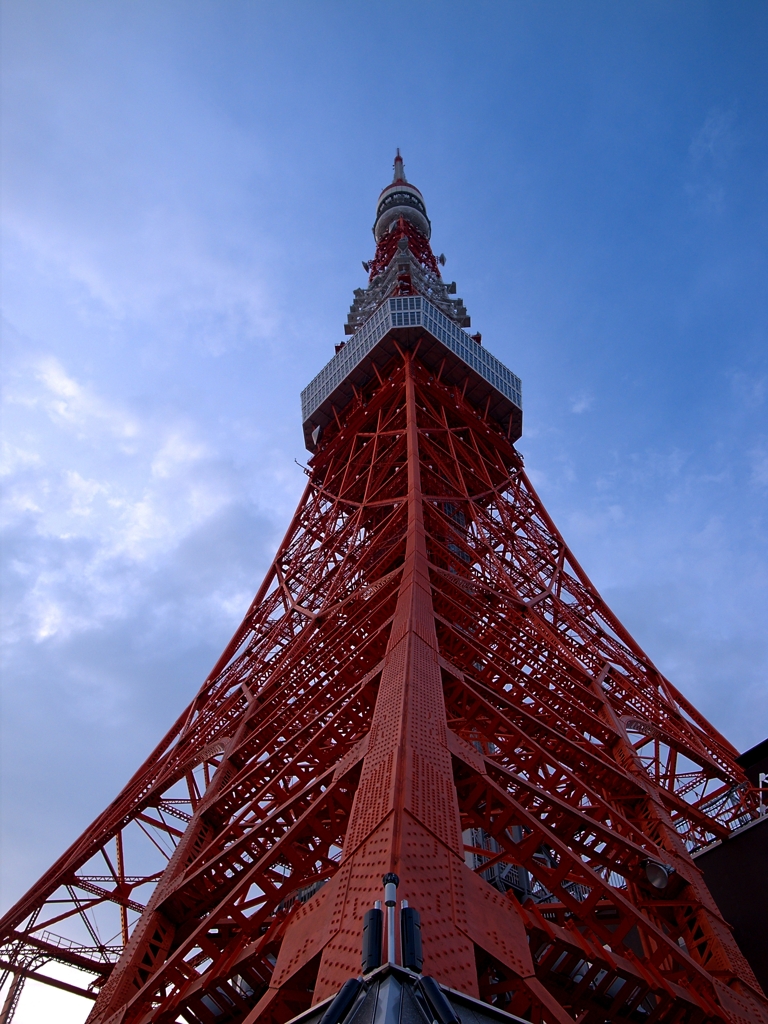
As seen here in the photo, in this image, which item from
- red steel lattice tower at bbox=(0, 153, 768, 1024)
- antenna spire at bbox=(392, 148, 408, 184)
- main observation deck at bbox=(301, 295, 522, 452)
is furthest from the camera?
antenna spire at bbox=(392, 148, 408, 184)

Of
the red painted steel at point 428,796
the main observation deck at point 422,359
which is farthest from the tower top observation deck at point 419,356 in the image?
the red painted steel at point 428,796

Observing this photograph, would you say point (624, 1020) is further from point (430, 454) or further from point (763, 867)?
point (430, 454)

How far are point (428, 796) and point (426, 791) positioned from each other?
2.5 inches

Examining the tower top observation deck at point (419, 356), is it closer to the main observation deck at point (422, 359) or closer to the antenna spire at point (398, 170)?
the main observation deck at point (422, 359)

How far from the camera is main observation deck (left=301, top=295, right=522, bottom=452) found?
2744 centimetres

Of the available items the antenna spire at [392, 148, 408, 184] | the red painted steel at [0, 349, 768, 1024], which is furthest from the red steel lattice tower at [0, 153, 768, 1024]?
the antenna spire at [392, 148, 408, 184]

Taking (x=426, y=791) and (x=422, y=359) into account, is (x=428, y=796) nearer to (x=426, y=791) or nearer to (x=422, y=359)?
(x=426, y=791)

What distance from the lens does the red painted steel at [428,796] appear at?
5480 millimetres

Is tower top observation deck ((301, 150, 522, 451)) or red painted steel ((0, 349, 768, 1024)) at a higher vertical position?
tower top observation deck ((301, 150, 522, 451))

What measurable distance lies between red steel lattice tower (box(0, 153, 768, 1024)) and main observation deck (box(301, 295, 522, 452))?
21cm

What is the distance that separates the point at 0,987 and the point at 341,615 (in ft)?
28.3

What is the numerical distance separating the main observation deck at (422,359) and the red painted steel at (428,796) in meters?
3.39

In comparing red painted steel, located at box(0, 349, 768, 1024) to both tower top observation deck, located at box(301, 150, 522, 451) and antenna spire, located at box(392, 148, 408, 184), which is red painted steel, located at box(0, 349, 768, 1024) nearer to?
tower top observation deck, located at box(301, 150, 522, 451)

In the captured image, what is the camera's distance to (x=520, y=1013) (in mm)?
5199
